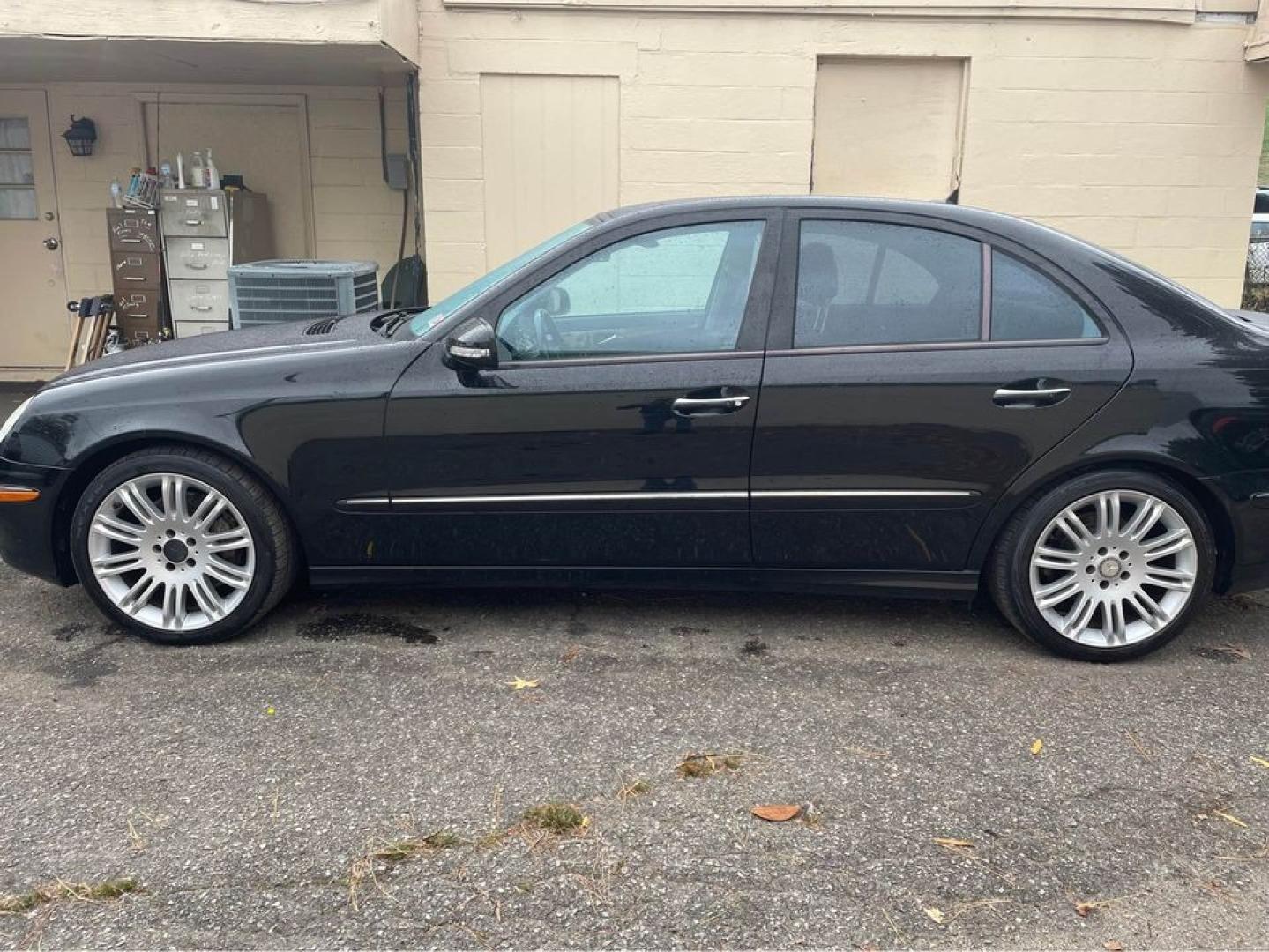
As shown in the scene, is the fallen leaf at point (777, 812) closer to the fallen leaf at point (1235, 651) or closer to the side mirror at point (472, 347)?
the side mirror at point (472, 347)

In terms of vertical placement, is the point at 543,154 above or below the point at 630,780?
above

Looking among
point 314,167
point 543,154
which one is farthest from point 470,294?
point 314,167

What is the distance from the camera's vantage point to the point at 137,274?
8195 mm

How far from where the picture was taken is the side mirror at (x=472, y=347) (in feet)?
11.8

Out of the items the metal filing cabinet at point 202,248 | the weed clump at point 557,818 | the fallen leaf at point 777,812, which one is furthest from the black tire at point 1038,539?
the metal filing cabinet at point 202,248

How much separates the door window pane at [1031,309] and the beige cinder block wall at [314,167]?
5846mm

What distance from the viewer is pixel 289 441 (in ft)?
12.1

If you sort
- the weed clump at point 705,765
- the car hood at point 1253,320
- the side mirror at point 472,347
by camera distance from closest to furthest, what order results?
the weed clump at point 705,765 → the side mirror at point 472,347 → the car hood at point 1253,320

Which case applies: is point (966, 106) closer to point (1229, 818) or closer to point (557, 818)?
point (1229, 818)

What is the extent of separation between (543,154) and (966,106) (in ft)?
9.79

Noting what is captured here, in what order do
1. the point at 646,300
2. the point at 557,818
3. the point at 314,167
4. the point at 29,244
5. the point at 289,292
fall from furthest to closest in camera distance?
the point at 29,244, the point at 314,167, the point at 289,292, the point at 646,300, the point at 557,818

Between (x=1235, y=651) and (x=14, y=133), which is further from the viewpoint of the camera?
(x=14, y=133)

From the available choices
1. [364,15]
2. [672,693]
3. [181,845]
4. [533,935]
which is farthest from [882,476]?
[364,15]

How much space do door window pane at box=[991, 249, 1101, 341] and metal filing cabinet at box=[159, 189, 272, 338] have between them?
231 inches
